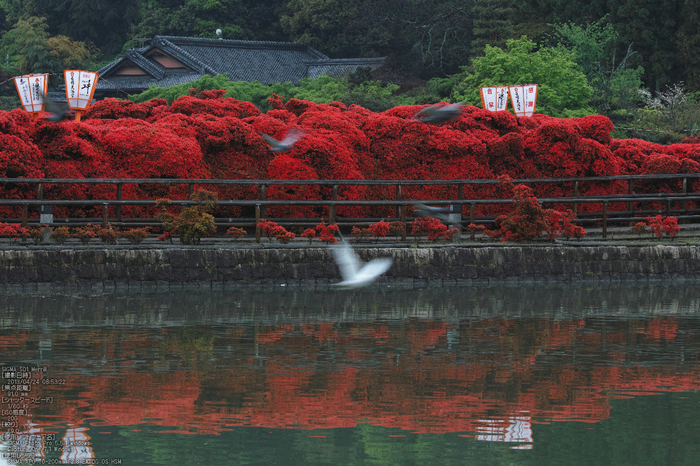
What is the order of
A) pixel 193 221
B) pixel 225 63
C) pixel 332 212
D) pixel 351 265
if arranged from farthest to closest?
pixel 225 63 → pixel 332 212 → pixel 193 221 → pixel 351 265

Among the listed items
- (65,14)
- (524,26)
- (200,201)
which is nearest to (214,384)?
(200,201)

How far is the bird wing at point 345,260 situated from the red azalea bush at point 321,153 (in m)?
2.91

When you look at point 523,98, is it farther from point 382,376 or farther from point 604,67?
point 382,376

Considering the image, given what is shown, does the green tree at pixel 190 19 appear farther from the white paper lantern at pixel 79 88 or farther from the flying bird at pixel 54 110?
the flying bird at pixel 54 110

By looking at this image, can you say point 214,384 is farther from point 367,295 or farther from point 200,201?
point 200,201

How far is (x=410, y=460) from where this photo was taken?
19.9ft

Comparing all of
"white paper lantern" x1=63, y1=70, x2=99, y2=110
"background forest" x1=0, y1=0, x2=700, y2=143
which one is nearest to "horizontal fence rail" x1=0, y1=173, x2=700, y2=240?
"white paper lantern" x1=63, y1=70, x2=99, y2=110

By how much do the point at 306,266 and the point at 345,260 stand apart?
2.08ft

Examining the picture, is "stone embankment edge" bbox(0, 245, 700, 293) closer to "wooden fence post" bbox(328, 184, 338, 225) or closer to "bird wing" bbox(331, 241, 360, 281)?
"bird wing" bbox(331, 241, 360, 281)

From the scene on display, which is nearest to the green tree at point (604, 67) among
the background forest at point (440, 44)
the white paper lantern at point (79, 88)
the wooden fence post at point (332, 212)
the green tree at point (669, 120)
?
the background forest at point (440, 44)

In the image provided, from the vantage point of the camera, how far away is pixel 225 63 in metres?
46.7

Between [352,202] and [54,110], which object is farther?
[352,202]

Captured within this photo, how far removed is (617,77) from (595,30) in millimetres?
4869

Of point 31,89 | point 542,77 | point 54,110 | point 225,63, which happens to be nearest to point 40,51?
point 225,63
